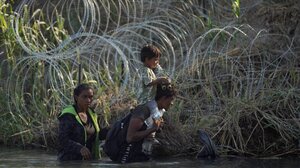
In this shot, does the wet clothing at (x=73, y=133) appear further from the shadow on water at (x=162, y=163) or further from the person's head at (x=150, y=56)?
the person's head at (x=150, y=56)

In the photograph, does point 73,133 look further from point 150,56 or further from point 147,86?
point 150,56

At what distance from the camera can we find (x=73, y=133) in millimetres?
11383

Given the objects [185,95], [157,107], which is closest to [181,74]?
[185,95]

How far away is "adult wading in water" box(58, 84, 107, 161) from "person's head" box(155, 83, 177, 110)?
89 cm

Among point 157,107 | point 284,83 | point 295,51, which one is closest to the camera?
point 157,107

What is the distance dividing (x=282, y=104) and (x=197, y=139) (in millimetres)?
1355

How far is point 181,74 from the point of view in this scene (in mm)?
13875

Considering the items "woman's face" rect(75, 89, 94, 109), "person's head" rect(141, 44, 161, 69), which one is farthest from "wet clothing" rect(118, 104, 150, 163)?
"person's head" rect(141, 44, 161, 69)

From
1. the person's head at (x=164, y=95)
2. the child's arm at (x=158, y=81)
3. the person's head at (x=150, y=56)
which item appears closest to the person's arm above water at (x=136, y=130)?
the person's head at (x=164, y=95)

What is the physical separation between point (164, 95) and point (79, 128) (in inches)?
46.5

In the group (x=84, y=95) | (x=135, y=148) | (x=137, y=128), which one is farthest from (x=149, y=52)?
(x=135, y=148)

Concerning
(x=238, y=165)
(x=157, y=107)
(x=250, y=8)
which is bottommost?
(x=238, y=165)

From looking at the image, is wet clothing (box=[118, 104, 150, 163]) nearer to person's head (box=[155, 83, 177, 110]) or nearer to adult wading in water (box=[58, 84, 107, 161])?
person's head (box=[155, 83, 177, 110])

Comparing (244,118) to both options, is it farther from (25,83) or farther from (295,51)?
(25,83)
